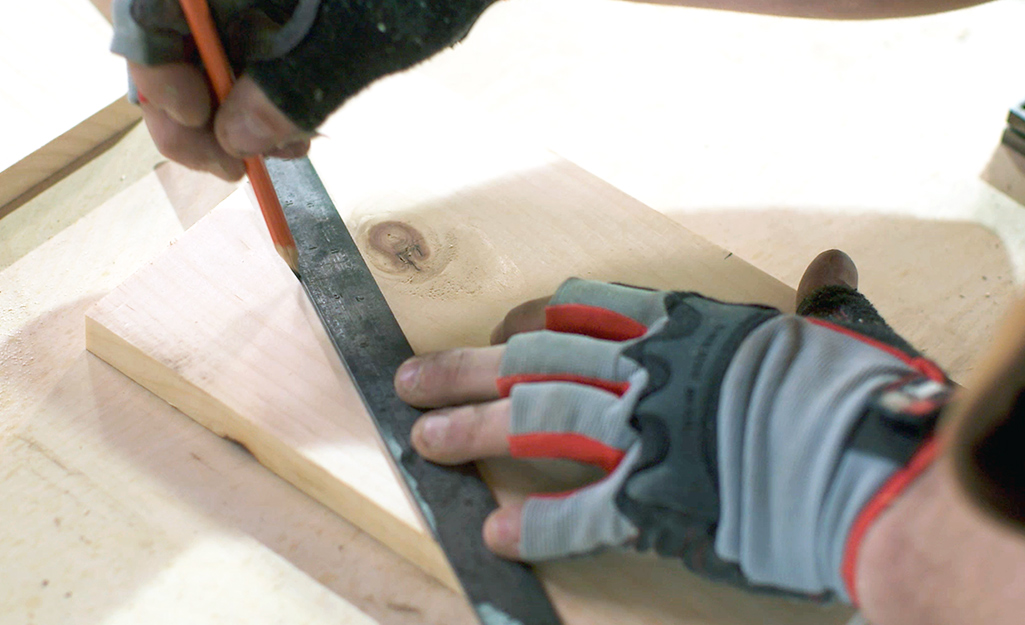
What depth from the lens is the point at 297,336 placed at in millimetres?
861

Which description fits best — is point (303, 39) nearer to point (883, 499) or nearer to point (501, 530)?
point (501, 530)

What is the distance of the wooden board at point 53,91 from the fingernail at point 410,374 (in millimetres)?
761

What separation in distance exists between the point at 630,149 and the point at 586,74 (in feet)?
0.69

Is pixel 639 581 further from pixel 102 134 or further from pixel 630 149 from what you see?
pixel 102 134

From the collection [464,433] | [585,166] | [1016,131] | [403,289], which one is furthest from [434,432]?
[1016,131]

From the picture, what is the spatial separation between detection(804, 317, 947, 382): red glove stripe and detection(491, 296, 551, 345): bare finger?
29 cm

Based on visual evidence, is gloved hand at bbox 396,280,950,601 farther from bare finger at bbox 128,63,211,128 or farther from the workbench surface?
bare finger at bbox 128,63,211,128

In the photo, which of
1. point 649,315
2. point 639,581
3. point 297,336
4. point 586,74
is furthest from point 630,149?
point 639,581

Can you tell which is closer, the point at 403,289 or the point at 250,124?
the point at 250,124

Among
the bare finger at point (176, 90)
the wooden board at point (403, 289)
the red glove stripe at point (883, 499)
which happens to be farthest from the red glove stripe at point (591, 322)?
the bare finger at point (176, 90)

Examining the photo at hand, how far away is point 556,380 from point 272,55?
41 centimetres

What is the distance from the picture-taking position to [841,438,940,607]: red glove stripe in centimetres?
50

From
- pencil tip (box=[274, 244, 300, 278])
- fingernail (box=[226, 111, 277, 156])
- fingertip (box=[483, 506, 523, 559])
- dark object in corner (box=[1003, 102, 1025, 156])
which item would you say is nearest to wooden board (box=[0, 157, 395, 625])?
fingertip (box=[483, 506, 523, 559])

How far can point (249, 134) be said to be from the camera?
705 mm
